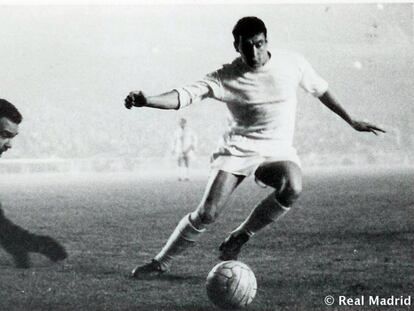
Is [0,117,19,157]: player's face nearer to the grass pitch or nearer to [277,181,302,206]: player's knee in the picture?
the grass pitch

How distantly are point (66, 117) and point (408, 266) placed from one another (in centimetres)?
421

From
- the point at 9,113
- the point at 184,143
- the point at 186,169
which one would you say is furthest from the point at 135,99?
the point at 186,169

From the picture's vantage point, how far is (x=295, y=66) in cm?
405

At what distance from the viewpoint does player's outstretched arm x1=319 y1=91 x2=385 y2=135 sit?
3.97 metres

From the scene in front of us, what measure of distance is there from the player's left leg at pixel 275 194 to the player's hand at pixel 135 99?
1154 mm

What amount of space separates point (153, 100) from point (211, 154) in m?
0.93

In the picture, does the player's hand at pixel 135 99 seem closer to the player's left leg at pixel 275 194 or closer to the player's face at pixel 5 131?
the player's left leg at pixel 275 194

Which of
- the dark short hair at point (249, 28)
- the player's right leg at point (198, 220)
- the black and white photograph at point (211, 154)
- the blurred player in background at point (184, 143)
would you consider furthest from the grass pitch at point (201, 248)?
the dark short hair at point (249, 28)

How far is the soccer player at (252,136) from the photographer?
380cm

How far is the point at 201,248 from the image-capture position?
4.45 meters

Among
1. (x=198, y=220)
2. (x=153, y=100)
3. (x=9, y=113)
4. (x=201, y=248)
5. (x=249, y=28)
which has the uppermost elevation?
(x=249, y=28)

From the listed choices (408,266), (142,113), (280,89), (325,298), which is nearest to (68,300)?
(325,298)

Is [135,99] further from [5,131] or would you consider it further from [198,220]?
[5,131]

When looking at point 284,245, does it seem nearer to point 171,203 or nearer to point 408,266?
point 408,266
